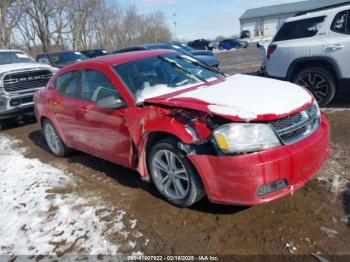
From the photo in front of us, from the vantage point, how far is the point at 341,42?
645 centimetres

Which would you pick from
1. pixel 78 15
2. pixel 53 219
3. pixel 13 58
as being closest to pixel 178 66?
pixel 53 219

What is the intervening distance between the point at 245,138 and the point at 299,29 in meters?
4.83

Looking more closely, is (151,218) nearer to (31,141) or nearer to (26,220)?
(26,220)

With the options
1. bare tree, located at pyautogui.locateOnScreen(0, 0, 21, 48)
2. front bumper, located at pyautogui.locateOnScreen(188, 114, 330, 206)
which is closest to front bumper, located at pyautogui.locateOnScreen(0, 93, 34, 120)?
front bumper, located at pyautogui.locateOnScreen(188, 114, 330, 206)

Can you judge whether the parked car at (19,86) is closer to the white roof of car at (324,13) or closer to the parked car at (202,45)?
the white roof of car at (324,13)

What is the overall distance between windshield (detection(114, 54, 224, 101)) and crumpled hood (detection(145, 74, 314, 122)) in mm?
279

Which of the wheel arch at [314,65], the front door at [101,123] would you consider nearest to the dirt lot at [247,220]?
the front door at [101,123]

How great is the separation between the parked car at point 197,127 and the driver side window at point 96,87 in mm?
13

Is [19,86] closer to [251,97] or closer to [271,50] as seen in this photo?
[271,50]

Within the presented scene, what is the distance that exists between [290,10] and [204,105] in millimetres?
85018

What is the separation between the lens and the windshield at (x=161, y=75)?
4164mm

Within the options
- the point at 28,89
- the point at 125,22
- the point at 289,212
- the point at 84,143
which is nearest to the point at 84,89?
the point at 84,143

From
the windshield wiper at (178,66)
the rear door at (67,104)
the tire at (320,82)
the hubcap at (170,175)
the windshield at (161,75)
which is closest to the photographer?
the hubcap at (170,175)

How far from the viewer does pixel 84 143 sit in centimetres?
505
